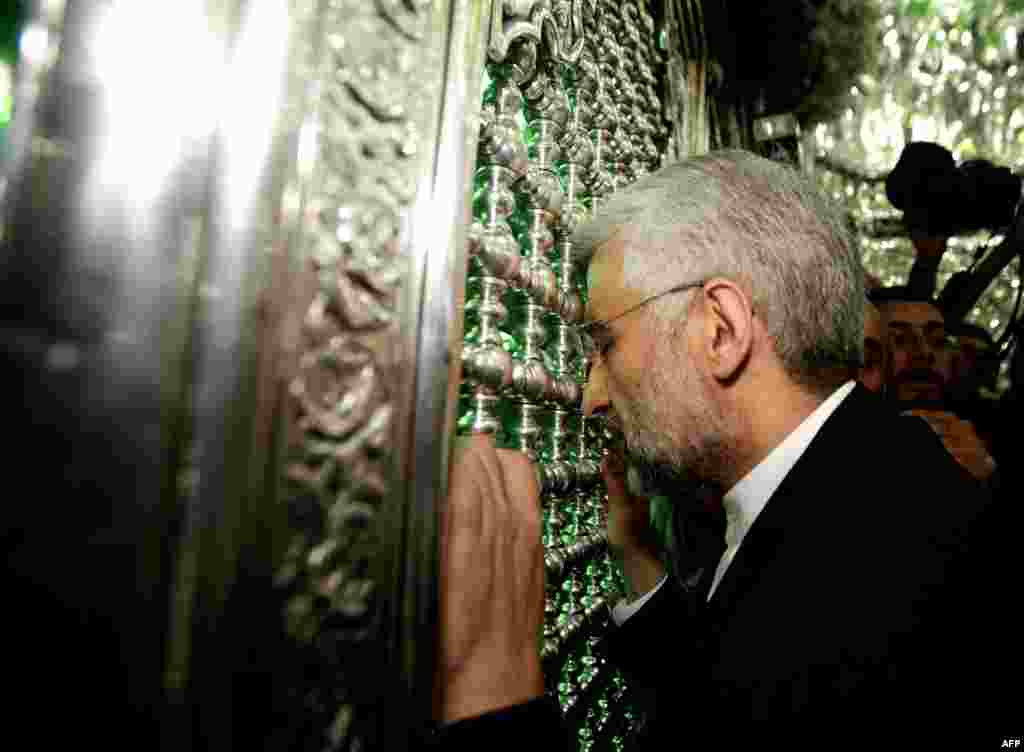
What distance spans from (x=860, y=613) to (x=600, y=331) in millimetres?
527

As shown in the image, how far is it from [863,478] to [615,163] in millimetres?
751

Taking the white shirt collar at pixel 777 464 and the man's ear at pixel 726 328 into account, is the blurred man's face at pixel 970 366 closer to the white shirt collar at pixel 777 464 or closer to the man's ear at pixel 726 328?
the white shirt collar at pixel 777 464

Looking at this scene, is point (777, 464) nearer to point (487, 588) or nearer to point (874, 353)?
point (487, 588)

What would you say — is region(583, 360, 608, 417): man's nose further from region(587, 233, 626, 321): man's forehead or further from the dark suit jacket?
the dark suit jacket

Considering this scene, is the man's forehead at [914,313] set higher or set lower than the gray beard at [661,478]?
higher

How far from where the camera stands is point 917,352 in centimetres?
169

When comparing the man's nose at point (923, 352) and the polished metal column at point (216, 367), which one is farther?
the man's nose at point (923, 352)

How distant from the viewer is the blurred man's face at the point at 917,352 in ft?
5.56

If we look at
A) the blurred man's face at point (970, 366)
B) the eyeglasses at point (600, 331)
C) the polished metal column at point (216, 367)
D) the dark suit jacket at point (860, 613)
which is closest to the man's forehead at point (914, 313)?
the blurred man's face at point (970, 366)

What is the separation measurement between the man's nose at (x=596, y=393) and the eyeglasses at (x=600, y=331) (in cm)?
3

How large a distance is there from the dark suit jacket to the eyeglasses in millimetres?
291

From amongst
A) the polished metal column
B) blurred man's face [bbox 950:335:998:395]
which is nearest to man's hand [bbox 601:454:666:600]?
the polished metal column

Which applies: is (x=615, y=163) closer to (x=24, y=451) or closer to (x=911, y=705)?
(x=911, y=705)

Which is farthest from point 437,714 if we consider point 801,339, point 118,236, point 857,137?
point 857,137
